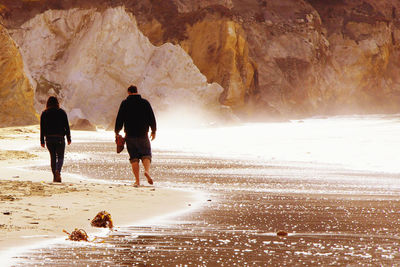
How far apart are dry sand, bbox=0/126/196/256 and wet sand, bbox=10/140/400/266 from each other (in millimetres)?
351

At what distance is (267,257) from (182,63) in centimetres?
4547

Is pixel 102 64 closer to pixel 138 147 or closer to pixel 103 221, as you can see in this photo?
pixel 138 147

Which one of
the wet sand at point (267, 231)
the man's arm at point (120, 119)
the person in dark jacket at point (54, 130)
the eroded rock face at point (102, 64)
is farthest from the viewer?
the eroded rock face at point (102, 64)

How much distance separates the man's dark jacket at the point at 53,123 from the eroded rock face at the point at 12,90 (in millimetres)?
25838

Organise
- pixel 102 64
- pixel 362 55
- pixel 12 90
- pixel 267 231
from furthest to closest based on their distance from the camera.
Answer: pixel 362 55
pixel 102 64
pixel 12 90
pixel 267 231

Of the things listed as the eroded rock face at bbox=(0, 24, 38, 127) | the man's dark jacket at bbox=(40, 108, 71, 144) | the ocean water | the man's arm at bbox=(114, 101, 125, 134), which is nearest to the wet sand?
the ocean water

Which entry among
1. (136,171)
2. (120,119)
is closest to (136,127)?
(120,119)

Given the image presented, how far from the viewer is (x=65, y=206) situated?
23.4 feet

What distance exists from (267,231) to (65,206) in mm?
2199

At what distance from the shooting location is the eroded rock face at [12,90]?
3578cm

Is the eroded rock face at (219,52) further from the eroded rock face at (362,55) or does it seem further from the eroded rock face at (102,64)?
the eroded rock face at (362,55)

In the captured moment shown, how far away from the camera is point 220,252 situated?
4.98 metres

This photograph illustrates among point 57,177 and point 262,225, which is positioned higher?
point 57,177

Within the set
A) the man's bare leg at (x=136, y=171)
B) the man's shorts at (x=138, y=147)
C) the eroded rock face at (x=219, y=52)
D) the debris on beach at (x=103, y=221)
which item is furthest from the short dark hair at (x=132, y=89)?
the eroded rock face at (x=219, y=52)
